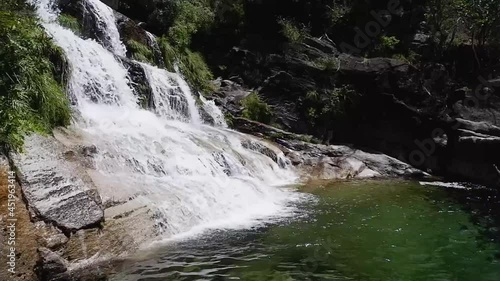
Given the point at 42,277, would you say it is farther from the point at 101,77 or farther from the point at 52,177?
the point at 101,77

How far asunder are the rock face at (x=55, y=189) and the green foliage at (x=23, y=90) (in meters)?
0.36

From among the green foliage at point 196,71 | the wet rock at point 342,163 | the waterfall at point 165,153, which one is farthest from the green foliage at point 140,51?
the wet rock at point 342,163

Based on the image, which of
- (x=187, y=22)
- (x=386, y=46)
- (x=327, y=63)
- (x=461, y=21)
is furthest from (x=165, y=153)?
(x=461, y=21)

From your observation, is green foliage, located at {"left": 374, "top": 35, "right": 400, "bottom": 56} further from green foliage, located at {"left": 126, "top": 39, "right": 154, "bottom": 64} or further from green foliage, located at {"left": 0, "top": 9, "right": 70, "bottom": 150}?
green foliage, located at {"left": 0, "top": 9, "right": 70, "bottom": 150}

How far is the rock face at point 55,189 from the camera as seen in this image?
713 centimetres

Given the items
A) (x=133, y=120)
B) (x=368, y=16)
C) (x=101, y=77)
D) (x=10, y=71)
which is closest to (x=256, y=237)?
(x=10, y=71)

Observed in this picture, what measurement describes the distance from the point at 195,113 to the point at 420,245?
36.4 ft

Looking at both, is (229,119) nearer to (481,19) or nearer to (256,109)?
(256,109)

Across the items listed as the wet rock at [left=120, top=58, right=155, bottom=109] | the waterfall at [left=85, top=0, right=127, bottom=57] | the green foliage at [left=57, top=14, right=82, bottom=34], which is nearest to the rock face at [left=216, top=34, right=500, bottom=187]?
the wet rock at [left=120, top=58, right=155, bottom=109]

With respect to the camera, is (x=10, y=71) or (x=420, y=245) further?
(x=10, y=71)

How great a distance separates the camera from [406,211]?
1152 cm

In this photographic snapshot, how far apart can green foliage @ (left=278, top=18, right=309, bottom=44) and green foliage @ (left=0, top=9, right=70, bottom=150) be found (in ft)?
43.3

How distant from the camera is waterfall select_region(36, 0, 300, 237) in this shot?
31.3 ft

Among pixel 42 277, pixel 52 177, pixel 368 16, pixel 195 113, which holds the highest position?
pixel 368 16
